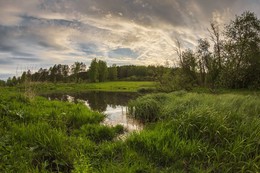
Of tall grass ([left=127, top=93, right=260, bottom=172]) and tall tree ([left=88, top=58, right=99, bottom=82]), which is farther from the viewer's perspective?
tall tree ([left=88, top=58, right=99, bottom=82])

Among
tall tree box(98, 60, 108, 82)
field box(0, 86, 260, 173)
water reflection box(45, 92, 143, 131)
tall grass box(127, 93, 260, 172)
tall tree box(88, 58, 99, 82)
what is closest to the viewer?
field box(0, 86, 260, 173)

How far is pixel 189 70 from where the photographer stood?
29.1 m

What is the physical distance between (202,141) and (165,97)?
976 cm

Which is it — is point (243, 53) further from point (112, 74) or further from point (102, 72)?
point (112, 74)

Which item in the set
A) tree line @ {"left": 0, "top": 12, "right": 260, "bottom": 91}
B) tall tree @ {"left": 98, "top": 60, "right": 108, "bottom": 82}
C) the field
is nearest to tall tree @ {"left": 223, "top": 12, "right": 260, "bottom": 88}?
tree line @ {"left": 0, "top": 12, "right": 260, "bottom": 91}

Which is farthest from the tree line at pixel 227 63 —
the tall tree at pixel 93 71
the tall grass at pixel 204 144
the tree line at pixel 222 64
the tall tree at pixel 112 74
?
the tall tree at pixel 112 74

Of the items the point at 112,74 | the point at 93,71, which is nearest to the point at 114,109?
the point at 93,71

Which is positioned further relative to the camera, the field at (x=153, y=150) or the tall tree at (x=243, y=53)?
the tall tree at (x=243, y=53)

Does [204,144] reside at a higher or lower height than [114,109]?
higher

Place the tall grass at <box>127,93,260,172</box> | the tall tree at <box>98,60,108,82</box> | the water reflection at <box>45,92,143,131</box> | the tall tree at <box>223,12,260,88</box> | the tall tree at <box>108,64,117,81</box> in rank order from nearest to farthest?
the tall grass at <box>127,93,260,172</box> < the water reflection at <box>45,92,143,131</box> < the tall tree at <box>223,12,260,88</box> < the tall tree at <box>98,60,108,82</box> < the tall tree at <box>108,64,117,81</box>

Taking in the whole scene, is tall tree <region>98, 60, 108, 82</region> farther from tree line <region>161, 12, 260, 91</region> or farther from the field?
the field

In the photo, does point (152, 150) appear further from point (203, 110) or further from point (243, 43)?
point (243, 43)

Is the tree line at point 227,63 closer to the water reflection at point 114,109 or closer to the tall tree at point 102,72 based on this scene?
the water reflection at point 114,109

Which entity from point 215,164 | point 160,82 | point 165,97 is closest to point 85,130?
point 215,164
